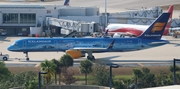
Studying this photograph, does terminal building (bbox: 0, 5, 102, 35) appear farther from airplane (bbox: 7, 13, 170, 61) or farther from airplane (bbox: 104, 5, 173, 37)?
airplane (bbox: 7, 13, 170, 61)

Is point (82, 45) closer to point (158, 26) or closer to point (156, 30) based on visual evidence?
point (156, 30)

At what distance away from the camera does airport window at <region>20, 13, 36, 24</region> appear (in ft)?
416

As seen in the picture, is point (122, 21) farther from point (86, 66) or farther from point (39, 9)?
point (86, 66)

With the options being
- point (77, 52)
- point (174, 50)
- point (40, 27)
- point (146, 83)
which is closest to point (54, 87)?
point (146, 83)

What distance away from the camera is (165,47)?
10250cm

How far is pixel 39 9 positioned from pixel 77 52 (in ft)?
140

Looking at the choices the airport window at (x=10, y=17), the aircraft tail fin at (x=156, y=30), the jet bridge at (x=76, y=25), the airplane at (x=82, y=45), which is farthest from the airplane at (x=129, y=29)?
the airplane at (x=82, y=45)

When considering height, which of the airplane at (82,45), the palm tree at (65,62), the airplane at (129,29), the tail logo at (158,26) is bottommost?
the palm tree at (65,62)

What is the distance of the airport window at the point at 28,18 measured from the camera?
12681 cm

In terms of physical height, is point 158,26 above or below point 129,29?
above

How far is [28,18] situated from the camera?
127375mm

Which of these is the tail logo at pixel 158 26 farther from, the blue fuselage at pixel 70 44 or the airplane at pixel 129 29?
the airplane at pixel 129 29

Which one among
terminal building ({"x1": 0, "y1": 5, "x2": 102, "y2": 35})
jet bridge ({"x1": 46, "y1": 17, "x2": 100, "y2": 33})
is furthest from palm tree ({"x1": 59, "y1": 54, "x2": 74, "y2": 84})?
terminal building ({"x1": 0, "y1": 5, "x2": 102, "y2": 35})

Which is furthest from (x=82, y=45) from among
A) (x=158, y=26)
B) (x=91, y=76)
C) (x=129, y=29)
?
(x=129, y=29)
